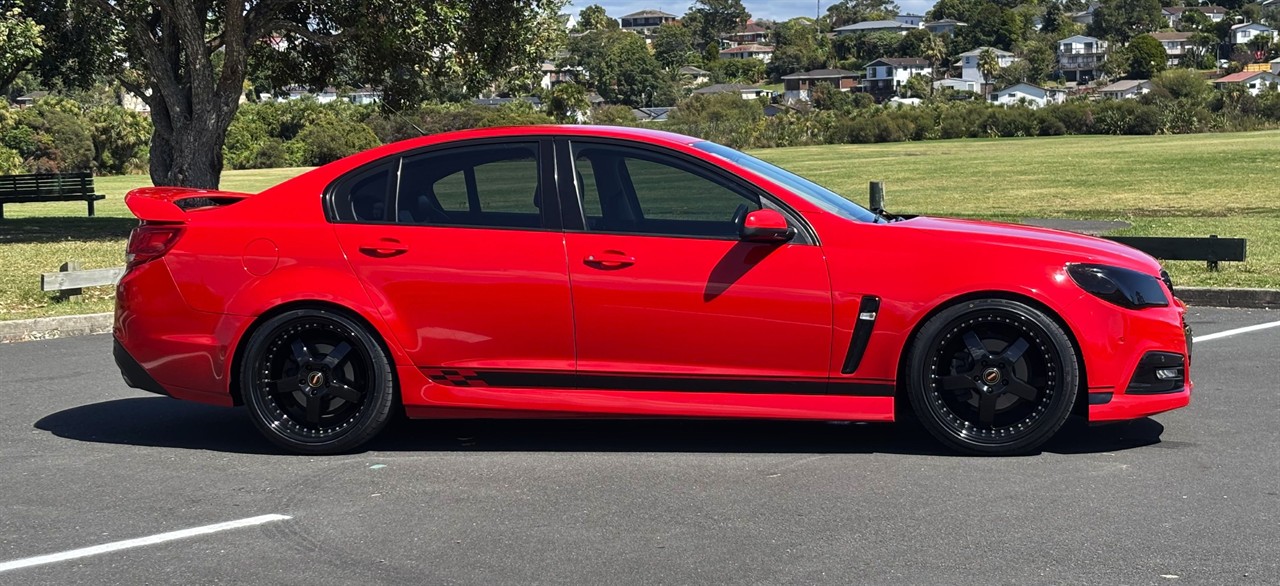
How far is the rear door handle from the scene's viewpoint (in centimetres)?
661

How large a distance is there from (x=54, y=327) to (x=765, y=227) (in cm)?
711

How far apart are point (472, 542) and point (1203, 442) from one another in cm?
355

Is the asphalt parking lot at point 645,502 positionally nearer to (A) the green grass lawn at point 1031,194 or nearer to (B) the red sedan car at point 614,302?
(B) the red sedan car at point 614,302

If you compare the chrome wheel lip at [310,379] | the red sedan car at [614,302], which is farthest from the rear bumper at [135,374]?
the chrome wheel lip at [310,379]

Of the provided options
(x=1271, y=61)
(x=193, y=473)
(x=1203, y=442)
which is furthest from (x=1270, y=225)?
(x=1271, y=61)

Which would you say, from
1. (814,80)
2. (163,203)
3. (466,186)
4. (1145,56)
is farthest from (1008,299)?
(814,80)

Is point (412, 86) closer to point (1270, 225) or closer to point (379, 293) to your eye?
point (1270, 225)

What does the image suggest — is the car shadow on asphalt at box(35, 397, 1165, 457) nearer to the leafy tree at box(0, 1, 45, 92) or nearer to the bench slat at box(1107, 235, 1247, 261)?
the bench slat at box(1107, 235, 1247, 261)

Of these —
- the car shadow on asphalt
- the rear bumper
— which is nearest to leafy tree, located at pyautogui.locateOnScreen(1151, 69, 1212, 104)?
the car shadow on asphalt

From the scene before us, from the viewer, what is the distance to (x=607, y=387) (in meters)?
6.50

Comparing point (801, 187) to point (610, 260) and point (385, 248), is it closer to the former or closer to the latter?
point (610, 260)

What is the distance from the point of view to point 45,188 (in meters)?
28.7

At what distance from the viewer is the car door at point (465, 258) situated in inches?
256

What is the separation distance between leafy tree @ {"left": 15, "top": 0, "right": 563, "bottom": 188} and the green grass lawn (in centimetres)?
216
